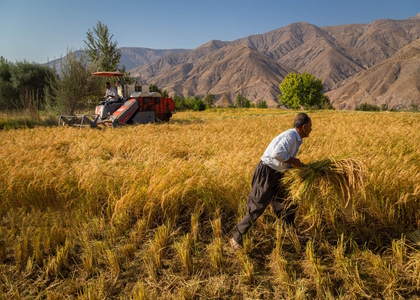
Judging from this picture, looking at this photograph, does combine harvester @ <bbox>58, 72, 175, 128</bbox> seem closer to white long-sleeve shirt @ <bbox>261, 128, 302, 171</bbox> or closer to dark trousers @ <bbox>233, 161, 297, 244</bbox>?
dark trousers @ <bbox>233, 161, 297, 244</bbox>

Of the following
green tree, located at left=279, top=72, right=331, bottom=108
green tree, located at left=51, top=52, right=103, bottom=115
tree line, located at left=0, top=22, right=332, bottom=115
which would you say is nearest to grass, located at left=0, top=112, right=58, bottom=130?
tree line, located at left=0, top=22, right=332, bottom=115

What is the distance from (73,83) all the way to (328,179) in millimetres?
17223

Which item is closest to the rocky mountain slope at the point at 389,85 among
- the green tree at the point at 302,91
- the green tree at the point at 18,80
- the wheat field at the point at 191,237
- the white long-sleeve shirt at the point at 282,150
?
the green tree at the point at 302,91

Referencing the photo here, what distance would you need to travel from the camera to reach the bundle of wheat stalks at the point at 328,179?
8.60 feet

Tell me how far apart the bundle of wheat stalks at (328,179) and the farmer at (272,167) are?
14 centimetres

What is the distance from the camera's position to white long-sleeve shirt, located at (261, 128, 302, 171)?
2637mm

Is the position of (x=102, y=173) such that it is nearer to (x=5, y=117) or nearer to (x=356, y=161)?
(x=356, y=161)

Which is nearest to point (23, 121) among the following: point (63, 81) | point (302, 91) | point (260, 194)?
point (63, 81)

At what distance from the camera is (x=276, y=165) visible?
273 centimetres

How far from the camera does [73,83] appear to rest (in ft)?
53.7

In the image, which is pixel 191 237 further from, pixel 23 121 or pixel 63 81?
pixel 63 81

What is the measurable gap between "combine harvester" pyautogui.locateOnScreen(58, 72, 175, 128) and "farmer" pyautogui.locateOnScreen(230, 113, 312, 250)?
29.9 ft

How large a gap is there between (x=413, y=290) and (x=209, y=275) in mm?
1742

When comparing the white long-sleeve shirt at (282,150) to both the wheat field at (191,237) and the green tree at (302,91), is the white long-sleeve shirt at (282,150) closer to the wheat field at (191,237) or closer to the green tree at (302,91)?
the wheat field at (191,237)
